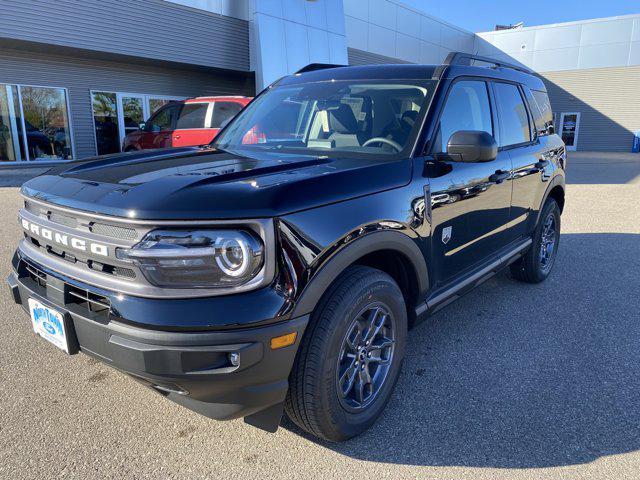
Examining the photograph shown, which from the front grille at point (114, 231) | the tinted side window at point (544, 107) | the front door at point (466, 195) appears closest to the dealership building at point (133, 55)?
the tinted side window at point (544, 107)

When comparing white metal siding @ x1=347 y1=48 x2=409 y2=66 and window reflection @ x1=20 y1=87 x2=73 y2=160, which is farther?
white metal siding @ x1=347 y1=48 x2=409 y2=66

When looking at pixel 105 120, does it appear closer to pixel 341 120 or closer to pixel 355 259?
pixel 341 120

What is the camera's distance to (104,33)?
47.0ft

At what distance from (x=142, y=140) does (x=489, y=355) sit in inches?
428

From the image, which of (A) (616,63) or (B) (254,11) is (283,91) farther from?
(A) (616,63)

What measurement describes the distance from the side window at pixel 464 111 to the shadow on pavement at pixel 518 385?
4.81 feet

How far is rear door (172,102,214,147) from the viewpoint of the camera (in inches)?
449

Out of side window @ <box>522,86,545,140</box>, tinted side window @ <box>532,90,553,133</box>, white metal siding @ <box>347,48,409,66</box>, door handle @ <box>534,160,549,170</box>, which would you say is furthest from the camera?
white metal siding @ <box>347,48,409,66</box>

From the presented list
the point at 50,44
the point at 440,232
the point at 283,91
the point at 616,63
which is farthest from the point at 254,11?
the point at 616,63

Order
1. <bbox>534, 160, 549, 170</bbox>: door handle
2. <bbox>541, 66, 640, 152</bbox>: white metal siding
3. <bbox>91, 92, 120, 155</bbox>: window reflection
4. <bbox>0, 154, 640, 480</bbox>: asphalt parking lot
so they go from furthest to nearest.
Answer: <bbox>541, 66, 640, 152</bbox>: white metal siding, <bbox>91, 92, 120, 155</bbox>: window reflection, <bbox>534, 160, 549, 170</bbox>: door handle, <bbox>0, 154, 640, 480</bbox>: asphalt parking lot

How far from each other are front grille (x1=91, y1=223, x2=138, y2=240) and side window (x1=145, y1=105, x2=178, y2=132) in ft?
34.3

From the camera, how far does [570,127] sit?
30.8 metres

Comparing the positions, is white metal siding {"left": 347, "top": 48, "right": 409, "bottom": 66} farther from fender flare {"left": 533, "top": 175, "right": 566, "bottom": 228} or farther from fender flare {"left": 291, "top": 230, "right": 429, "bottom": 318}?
fender flare {"left": 291, "top": 230, "right": 429, "bottom": 318}

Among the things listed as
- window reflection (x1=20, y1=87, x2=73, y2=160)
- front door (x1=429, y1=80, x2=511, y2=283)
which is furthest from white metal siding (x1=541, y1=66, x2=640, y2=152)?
front door (x1=429, y1=80, x2=511, y2=283)
